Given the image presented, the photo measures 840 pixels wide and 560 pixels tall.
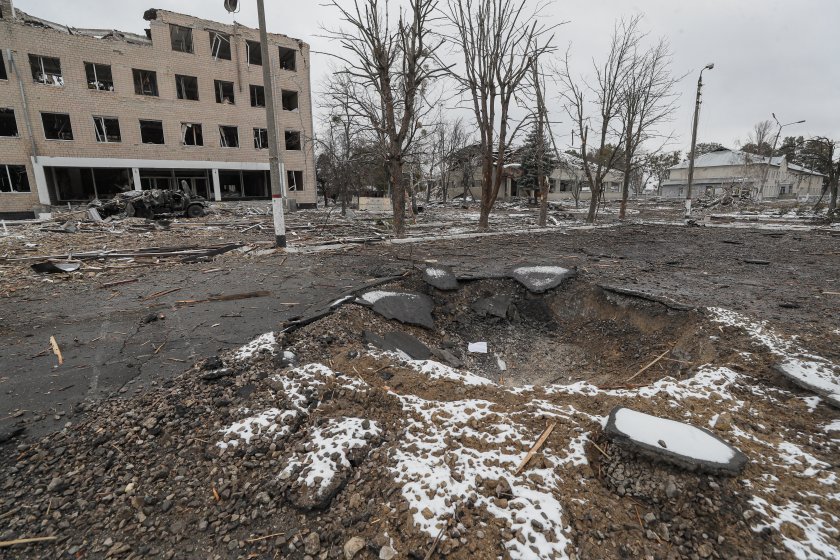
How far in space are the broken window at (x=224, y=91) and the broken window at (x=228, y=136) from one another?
66.8 inches

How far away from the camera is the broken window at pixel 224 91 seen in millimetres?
25609

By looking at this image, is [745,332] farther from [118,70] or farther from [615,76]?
[118,70]

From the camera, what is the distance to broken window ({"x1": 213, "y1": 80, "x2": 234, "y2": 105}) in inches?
1008

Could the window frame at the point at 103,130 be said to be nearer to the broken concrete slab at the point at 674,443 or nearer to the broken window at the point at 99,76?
the broken window at the point at 99,76

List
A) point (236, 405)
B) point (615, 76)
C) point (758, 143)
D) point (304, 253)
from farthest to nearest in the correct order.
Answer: point (758, 143) → point (615, 76) → point (304, 253) → point (236, 405)

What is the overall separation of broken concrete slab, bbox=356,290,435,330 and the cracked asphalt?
761 millimetres

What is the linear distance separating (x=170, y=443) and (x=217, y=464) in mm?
446

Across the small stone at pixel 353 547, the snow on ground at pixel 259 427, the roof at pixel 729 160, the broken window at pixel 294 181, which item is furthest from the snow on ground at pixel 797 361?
the roof at pixel 729 160

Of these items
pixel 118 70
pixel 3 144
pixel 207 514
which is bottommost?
pixel 207 514

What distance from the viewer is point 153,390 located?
3322 millimetres

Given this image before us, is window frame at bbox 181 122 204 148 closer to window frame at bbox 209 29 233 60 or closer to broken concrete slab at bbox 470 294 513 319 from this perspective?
window frame at bbox 209 29 233 60

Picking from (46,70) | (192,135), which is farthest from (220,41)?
(46,70)

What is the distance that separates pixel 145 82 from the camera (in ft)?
77.7

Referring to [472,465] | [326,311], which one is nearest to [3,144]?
[326,311]
